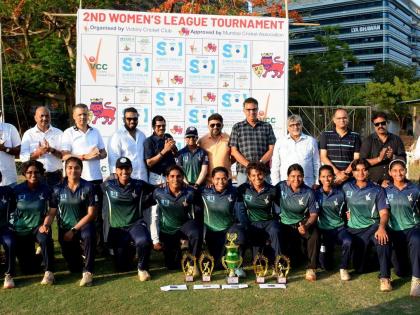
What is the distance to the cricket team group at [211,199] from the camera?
16.0ft

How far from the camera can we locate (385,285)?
4480 mm

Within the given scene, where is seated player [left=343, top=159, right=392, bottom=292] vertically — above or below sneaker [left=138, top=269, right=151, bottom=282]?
above

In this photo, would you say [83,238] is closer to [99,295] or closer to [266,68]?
[99,295]

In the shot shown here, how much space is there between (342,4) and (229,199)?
7887cm

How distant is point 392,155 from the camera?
546 centimetres

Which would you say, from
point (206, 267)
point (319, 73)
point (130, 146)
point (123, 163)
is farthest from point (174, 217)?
point (319, 73)

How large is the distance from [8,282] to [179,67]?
398cm

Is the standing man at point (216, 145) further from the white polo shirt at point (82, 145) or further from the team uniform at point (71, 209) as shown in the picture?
the team uniform at point (71, 209)

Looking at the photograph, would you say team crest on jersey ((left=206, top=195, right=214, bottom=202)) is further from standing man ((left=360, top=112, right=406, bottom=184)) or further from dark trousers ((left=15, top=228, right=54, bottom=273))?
standing man ((left=360, top=112, right=406, bottom=184))

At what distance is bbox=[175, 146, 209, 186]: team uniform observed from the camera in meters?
5.59

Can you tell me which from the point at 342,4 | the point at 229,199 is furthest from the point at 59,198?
the point at 342,4

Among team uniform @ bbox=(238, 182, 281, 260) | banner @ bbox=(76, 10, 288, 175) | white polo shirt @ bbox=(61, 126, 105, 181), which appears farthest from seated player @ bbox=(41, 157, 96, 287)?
banner @ bbox=(76, 10, 288, 175)

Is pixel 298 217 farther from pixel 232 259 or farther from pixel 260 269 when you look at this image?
pixel 232 259

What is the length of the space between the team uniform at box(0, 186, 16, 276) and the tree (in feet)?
72.0
